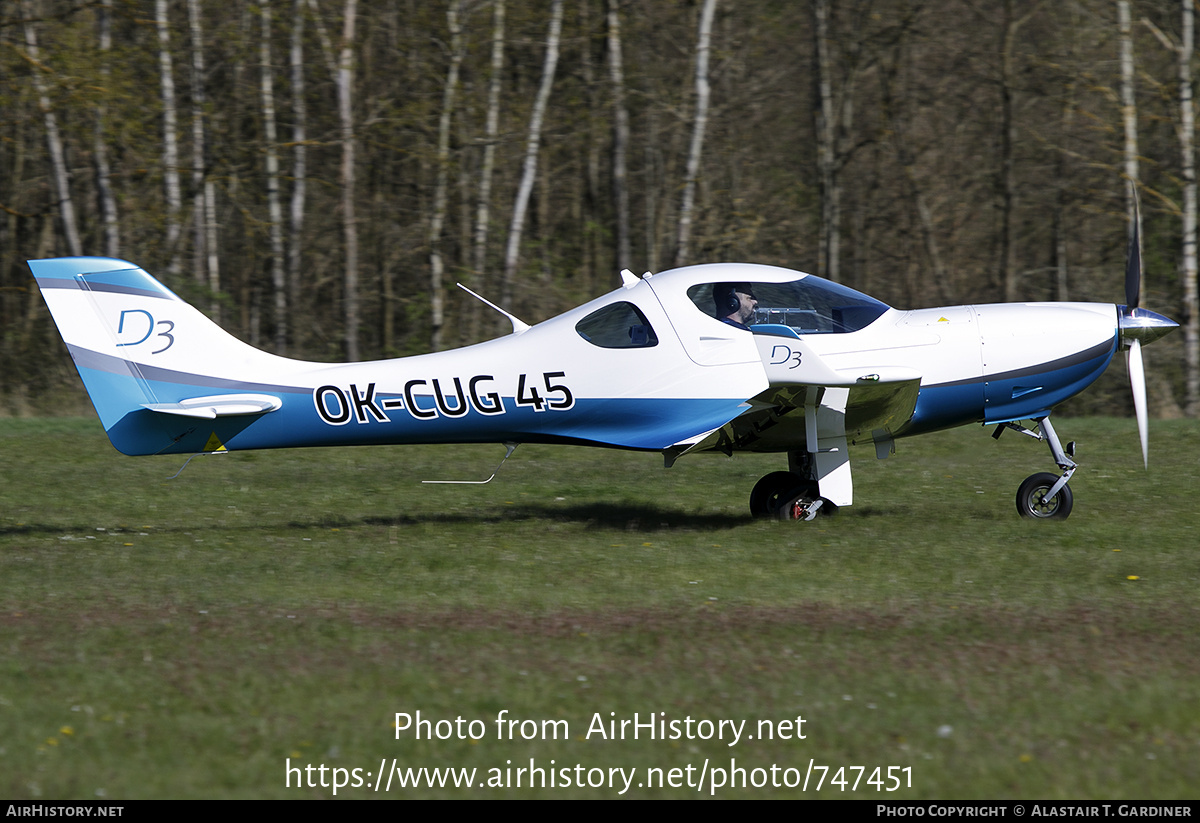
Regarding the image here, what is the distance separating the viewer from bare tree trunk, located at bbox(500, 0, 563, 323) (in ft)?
69.3

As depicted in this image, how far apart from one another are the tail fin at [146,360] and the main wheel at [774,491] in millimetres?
4466

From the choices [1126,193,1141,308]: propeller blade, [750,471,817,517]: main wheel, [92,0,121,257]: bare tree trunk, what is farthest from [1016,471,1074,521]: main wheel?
[92,0,121,257]: bare tree trunk

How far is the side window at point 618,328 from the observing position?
963 centimetres

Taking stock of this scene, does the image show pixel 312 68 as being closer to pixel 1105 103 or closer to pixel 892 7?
pixel 892 7

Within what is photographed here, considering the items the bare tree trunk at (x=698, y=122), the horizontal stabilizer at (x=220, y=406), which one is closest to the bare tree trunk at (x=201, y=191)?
the bare tree trunk at (x=698, y=122)

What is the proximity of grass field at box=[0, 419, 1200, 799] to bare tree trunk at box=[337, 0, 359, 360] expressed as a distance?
361 inches

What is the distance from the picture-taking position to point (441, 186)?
72.6 feet

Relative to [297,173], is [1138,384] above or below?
below

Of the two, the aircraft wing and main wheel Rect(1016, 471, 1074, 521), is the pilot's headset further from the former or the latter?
main wheel Rect(1016, 471, 1074, 521)

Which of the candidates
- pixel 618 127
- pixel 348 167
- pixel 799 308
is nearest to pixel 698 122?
pixel 618 127

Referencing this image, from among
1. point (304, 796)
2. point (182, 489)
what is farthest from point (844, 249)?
point (304, 796)

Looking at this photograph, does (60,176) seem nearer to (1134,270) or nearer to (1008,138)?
(1134,270)

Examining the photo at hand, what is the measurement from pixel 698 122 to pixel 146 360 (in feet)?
42.9

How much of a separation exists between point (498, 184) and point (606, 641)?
20133 mm
